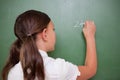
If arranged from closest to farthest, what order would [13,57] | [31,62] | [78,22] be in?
[31,62] → [13,57] → [78,22]

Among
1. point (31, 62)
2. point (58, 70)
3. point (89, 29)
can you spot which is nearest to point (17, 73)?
point (31, 62)

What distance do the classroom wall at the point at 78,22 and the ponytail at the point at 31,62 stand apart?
0.36 meters

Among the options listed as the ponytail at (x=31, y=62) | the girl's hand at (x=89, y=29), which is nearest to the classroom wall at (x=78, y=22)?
the girl's hand at (x=89, y=29)

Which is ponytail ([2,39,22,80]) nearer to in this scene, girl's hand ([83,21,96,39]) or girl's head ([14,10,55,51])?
girl's head ([14,10,55,51])

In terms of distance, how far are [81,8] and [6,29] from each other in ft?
1.69

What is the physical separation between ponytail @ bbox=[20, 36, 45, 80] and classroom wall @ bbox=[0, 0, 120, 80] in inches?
14.0

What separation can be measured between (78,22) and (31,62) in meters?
0.47

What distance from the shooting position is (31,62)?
1.10m

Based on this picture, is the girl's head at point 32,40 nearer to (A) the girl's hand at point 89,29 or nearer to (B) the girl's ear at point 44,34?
(B) the girl's ear at point 44,34

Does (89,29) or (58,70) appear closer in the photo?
(58,70)

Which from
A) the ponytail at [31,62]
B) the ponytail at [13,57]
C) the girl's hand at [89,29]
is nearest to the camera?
the ponytail at [31,62]

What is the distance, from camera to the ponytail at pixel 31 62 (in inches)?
42.8

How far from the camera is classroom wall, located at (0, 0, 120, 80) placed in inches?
55.6

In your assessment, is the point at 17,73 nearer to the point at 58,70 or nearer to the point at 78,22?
the point at 58,70
